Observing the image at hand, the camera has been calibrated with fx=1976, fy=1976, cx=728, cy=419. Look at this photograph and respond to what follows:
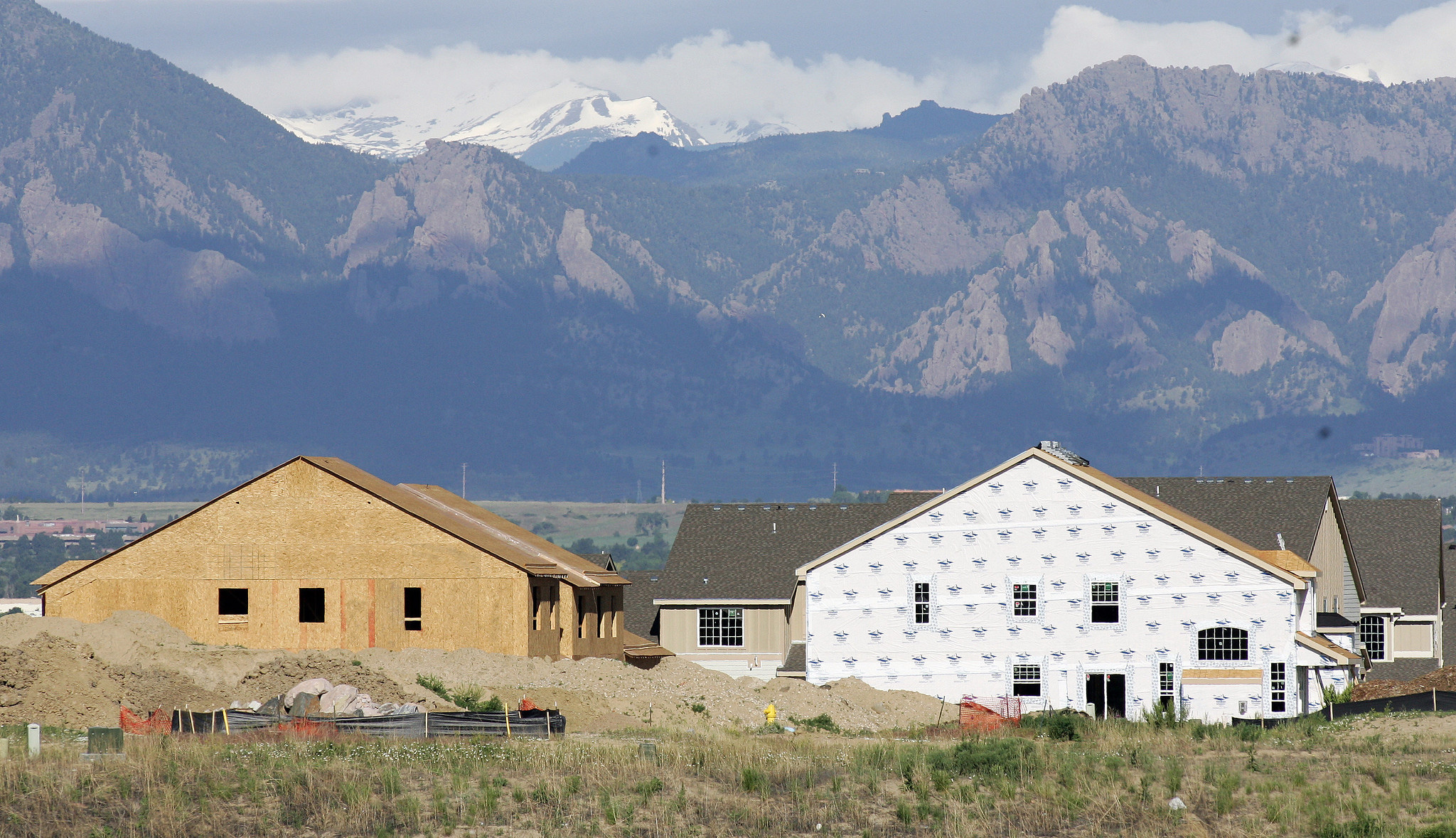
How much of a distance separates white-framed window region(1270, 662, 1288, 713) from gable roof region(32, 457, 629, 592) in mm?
22162

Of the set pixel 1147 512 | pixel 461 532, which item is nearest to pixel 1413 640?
pixel 1147 512

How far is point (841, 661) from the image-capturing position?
66.4m

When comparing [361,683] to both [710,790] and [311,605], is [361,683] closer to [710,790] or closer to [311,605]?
[311,605]

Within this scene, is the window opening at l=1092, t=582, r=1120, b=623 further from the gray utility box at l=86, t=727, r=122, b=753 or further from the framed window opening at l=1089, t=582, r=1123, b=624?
the gray utility box at l=86, t=727, r=122, b=753

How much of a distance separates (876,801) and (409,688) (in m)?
19.7

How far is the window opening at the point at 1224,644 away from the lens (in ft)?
203

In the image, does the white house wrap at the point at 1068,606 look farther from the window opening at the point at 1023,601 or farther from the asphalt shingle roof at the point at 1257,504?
the asphalt shingle roof at the point at 1257,504

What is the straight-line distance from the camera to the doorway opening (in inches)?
2501

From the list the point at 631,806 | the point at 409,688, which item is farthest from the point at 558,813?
the point at 409,688

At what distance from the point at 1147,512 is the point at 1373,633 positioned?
18842 mm

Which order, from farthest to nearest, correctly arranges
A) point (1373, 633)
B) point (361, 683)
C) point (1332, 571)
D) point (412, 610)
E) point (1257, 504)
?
point (1373, 633), point (1257, 504), point (1332, 571), point (412, 610), point (361, 683)

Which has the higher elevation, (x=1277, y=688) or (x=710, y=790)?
(x=1277, y=688)

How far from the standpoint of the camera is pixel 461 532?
203 feet

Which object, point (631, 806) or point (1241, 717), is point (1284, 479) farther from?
point (631, 806)
